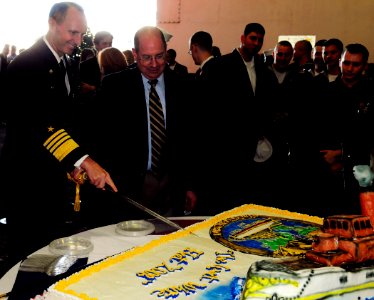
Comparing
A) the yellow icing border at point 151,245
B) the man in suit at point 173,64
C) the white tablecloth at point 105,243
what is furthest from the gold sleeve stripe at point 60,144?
the man in suit at point 173,64

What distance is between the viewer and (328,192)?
3.82 meters

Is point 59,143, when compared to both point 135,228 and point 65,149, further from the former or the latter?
point 135,228

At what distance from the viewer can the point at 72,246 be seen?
1.74 m

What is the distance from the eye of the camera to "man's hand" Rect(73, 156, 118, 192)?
2.08 metres

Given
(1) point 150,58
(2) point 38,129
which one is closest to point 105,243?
(2) point 38,129

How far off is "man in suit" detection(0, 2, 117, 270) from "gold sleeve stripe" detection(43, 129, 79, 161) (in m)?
0.10

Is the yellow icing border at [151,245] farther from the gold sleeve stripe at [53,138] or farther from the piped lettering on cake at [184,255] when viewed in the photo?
the gold sleeve stripe at [53,138]

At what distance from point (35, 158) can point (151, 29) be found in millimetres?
959

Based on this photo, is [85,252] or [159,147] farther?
[159,147]

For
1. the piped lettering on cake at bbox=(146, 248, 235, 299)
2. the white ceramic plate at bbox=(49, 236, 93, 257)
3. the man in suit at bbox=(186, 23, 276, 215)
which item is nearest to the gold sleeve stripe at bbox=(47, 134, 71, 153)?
the white ceramic plate at bbox=(49, 236, 93, 257)

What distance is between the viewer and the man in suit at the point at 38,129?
250cm

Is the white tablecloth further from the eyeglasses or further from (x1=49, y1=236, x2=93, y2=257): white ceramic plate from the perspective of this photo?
the eyeglasses

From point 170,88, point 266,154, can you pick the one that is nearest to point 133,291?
point 170,88

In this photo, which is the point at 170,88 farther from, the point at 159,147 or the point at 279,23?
the point at 279,23
